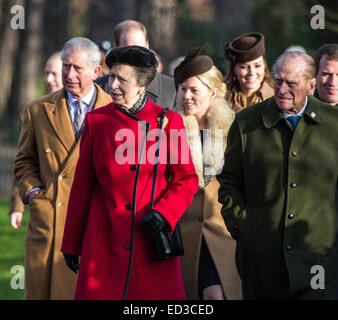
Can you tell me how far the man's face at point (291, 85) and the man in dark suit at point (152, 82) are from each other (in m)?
2.02

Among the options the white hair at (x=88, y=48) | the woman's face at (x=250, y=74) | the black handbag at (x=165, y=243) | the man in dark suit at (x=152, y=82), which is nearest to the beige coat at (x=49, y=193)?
the white hair at (x=88, y=48)

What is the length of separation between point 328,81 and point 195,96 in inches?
38.0

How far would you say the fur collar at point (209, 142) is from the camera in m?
6.70

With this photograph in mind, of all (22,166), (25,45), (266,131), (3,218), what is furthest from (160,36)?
(25,45)

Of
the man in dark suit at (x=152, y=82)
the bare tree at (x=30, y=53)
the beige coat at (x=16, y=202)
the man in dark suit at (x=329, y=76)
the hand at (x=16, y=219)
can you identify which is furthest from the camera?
the bare tree at (x=30, y=53)

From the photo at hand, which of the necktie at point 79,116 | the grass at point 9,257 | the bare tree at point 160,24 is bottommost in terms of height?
the grass at point 9,257

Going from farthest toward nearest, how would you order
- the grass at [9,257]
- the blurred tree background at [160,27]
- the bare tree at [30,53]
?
the bare tree at [30,53] → the blurred tree background at [160,27] → the grass at [9,257]

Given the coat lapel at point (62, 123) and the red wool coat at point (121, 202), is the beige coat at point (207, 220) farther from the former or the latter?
the red wool coat at point (121, 202)

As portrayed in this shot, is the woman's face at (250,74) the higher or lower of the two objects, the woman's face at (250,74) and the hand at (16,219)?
the higher

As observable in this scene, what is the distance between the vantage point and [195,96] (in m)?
6.79

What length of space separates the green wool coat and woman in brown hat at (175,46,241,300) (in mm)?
993

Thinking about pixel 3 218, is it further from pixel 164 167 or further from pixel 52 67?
pixel 164 167

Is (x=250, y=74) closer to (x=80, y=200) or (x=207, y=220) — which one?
(x=207, y=220)
